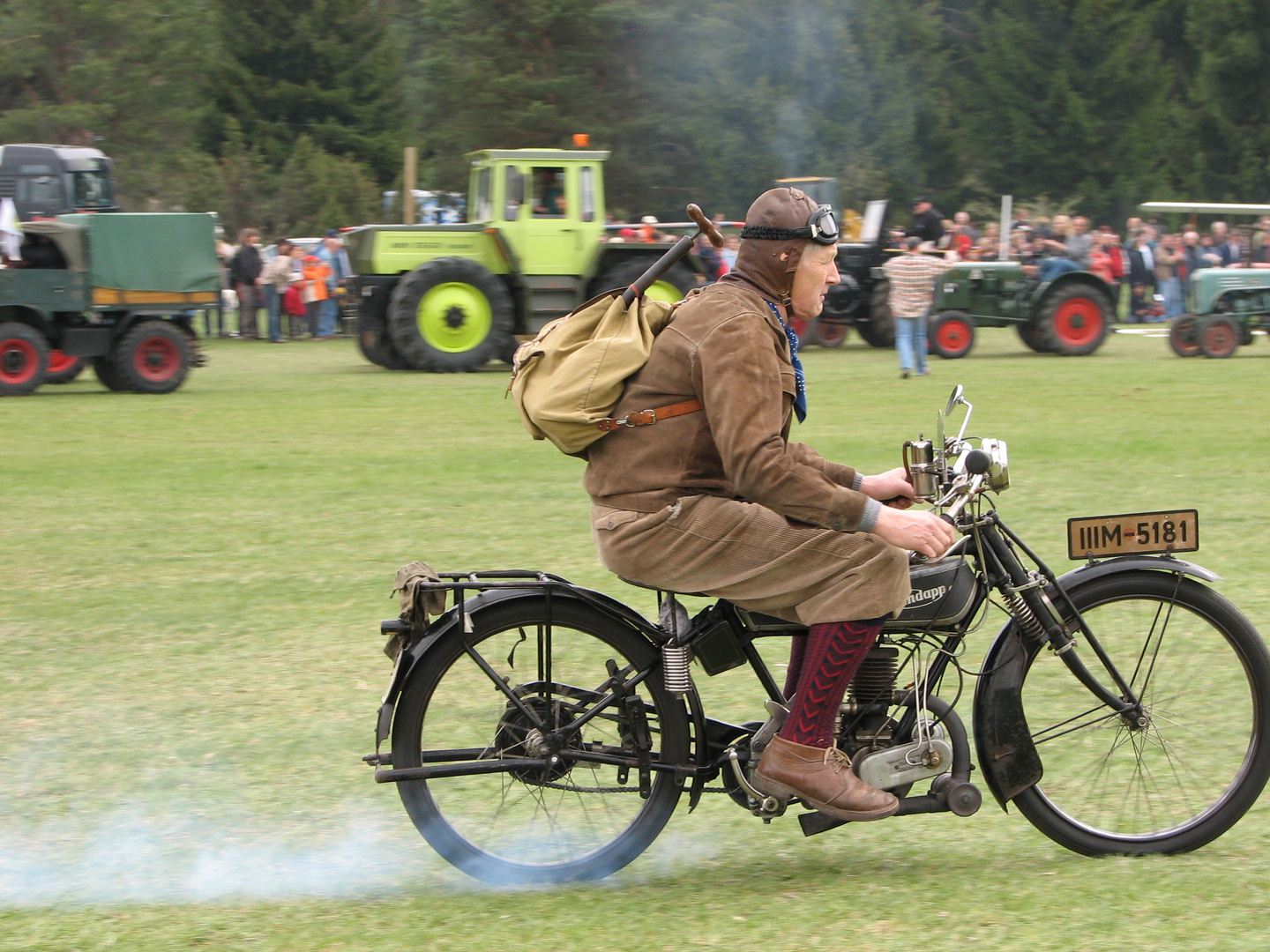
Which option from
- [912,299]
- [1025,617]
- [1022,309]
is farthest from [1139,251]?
[1025,617]

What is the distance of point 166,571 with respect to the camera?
8.09 meters

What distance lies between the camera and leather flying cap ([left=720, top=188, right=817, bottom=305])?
3.72 metres

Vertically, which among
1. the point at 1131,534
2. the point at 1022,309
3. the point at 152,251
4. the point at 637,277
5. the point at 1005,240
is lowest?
the point at 1131,534

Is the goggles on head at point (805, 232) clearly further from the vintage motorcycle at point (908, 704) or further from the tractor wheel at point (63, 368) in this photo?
the tractor wheel at point (63, 368)

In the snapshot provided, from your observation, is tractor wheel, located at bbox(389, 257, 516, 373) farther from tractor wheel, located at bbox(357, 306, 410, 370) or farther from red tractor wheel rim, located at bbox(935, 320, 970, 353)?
red tractor wheel rim, located at bbox(935, 320, 970, 353)

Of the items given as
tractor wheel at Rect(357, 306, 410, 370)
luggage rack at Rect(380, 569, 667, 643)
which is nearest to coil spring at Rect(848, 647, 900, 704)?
luggage rack at Rect(380, 569, 667, 643)

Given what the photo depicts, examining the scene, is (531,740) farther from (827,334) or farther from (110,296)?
(827,334)

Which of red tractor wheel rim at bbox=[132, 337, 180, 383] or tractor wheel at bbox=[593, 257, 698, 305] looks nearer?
red tractor wheel rim at bbox=[132, 337, 180, 383]

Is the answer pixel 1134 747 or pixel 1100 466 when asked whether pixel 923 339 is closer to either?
pixel 1100 466

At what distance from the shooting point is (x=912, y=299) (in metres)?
18.3

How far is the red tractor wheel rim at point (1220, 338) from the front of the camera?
69.5ft

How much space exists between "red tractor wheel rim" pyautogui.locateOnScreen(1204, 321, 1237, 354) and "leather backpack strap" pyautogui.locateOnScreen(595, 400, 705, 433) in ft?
62.7

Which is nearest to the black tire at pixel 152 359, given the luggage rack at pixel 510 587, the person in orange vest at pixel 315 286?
the person in orange vest at pixel 315 286

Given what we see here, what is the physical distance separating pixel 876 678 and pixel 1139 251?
1082 inches
